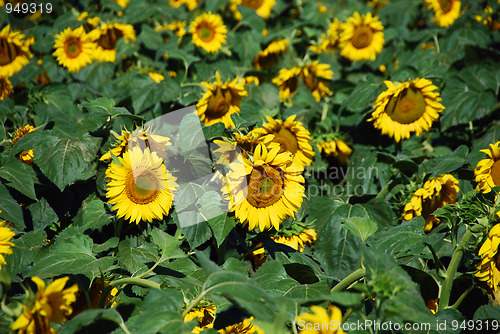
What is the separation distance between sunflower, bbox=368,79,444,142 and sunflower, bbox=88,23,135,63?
5.67 feet

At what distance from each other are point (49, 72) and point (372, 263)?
2.50m

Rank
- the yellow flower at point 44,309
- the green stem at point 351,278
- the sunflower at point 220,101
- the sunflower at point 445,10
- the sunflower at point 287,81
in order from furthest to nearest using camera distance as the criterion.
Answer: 1. the sunflower at point 445,10
2. the sunflower at point 287,81
3. the sunflower at point 220,101
4. the green stem at point 351,278
5. the yellow flower at point 44,309

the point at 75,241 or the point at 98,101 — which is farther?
the point at 98,101

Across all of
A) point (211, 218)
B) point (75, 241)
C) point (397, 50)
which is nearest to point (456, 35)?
point (397, 50)

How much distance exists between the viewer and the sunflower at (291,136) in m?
1.98

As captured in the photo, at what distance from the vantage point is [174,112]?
250 centimetres

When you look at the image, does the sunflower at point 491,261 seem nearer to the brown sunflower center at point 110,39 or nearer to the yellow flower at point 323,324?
the yellow flower at point 323,324

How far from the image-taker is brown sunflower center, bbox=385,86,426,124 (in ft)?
7.32

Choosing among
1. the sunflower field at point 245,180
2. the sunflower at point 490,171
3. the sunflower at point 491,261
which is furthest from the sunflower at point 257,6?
the sunflower at point 491,261

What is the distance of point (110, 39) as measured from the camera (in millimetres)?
2992

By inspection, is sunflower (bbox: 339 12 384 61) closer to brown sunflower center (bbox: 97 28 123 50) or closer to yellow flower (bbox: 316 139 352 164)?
yellow flower (bbox: 316 139 352 164)

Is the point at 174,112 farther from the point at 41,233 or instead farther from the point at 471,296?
the point at 471,296

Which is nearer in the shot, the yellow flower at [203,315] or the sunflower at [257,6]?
the yellow flower at [203,315]

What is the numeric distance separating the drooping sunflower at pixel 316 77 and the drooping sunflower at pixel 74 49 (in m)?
1.39
